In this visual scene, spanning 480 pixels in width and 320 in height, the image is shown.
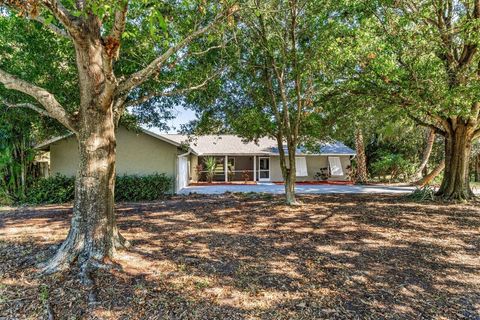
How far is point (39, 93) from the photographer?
4.40m

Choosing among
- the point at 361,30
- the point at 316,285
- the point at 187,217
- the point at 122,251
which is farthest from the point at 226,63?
the point at 316,285

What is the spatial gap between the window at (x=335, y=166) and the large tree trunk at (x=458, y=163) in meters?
10.8

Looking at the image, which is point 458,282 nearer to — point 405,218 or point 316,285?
point 316,285

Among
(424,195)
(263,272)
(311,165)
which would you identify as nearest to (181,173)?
(311,165)

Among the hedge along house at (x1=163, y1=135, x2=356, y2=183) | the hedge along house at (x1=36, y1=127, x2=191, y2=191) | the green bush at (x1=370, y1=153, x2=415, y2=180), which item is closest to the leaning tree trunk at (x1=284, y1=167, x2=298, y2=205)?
the hedge along house at (x1=36, y1=127, x2=191, y2=191)

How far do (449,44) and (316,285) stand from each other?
9.34 m

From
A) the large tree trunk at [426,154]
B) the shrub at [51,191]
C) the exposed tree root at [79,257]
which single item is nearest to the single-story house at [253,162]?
the large tree trunk at [426,154]

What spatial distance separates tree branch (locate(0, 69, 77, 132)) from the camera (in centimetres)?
430

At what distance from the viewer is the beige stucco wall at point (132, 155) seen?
13766 millimetres

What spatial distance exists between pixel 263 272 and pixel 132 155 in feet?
38.2

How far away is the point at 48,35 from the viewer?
867 centimetres

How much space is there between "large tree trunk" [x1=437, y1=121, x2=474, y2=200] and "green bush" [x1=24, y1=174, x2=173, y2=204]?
13.0 metres

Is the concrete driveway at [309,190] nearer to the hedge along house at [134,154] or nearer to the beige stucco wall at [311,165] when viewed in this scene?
the hedge along house at [134,154]

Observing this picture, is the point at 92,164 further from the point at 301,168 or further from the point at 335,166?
the point at 335,166
